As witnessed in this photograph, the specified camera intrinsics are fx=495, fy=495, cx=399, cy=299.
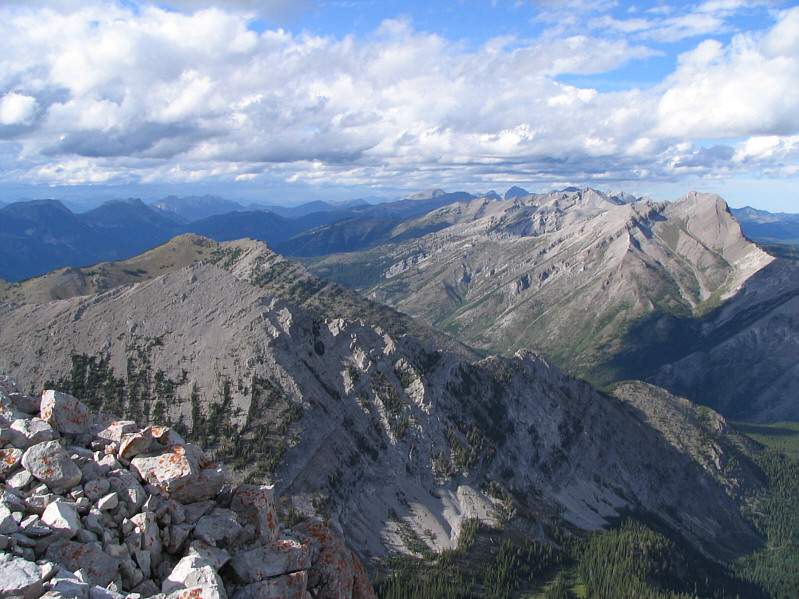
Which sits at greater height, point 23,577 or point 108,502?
point 23,577

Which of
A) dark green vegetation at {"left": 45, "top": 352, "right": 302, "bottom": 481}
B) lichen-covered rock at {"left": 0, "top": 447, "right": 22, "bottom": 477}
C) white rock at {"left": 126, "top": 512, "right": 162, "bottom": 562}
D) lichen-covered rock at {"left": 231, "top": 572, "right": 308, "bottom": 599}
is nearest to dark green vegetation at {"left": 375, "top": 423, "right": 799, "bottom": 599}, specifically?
dark green vegetation at {"left": 45, "top": 352, "right": 302, "bottom": 481}

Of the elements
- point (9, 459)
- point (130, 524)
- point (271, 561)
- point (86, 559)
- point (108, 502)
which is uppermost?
point (9, 459)

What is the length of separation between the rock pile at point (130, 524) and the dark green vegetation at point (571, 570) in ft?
324

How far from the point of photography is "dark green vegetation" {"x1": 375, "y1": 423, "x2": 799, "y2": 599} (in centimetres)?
11909

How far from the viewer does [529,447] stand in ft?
559

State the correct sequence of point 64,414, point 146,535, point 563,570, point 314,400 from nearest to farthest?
point 146,535, point 64,414, point 314,400, point 563,570

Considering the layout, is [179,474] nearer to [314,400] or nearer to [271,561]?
[271,561]

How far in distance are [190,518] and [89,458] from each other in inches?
214

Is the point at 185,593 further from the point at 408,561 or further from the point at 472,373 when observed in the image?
the point at 472,373

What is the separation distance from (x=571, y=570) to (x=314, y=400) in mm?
92193

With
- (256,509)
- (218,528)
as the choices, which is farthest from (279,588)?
(256,509)

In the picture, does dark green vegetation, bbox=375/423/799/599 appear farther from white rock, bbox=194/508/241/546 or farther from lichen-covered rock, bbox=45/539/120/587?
lichen-covered rock, bbox=45/539/120/587

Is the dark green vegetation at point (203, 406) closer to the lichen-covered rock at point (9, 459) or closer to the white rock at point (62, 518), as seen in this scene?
the lichen-covered rock at point (9, 459)

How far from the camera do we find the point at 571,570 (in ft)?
481
